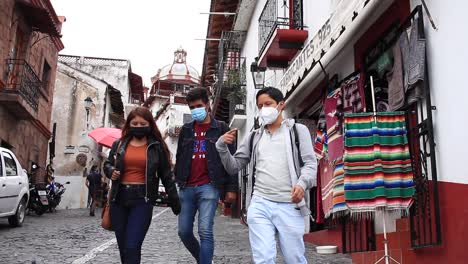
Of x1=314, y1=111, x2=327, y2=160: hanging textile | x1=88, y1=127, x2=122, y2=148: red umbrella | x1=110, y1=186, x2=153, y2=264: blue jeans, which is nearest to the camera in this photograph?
x1=110, y1=186, x2=153, y2=264: blue jeans

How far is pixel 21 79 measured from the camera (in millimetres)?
15180

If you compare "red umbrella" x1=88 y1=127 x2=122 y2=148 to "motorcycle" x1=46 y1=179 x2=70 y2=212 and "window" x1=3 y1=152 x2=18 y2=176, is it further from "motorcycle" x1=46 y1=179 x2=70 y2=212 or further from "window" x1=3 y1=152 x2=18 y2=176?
"window" x1=3 y1=152 x2=18 y2=176

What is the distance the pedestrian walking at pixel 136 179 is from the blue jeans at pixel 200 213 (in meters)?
0.11

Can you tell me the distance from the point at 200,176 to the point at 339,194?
198 cm

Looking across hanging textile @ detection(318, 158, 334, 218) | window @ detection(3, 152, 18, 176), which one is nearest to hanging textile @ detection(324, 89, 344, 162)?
hanging textile @ detection(318, 158, 334, 218)

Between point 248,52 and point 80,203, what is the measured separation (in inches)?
512

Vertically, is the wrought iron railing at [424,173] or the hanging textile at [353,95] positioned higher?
the hanging textile at [353,95]

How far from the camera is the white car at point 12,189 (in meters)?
9.94

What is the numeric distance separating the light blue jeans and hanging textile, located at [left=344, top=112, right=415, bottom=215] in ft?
4.82

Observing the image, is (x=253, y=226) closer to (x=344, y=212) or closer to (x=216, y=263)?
(x=344, y=212)

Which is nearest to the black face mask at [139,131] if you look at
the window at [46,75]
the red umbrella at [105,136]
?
the red umbrella at [105,136]

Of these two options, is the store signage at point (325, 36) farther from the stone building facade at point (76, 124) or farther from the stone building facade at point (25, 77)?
the stone building facade at point (76, 124)

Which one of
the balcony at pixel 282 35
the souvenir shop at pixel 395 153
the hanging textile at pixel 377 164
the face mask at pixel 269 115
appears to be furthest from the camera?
the balcony at pixel 282 35

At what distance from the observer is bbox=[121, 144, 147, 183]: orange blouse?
14.4 feet
